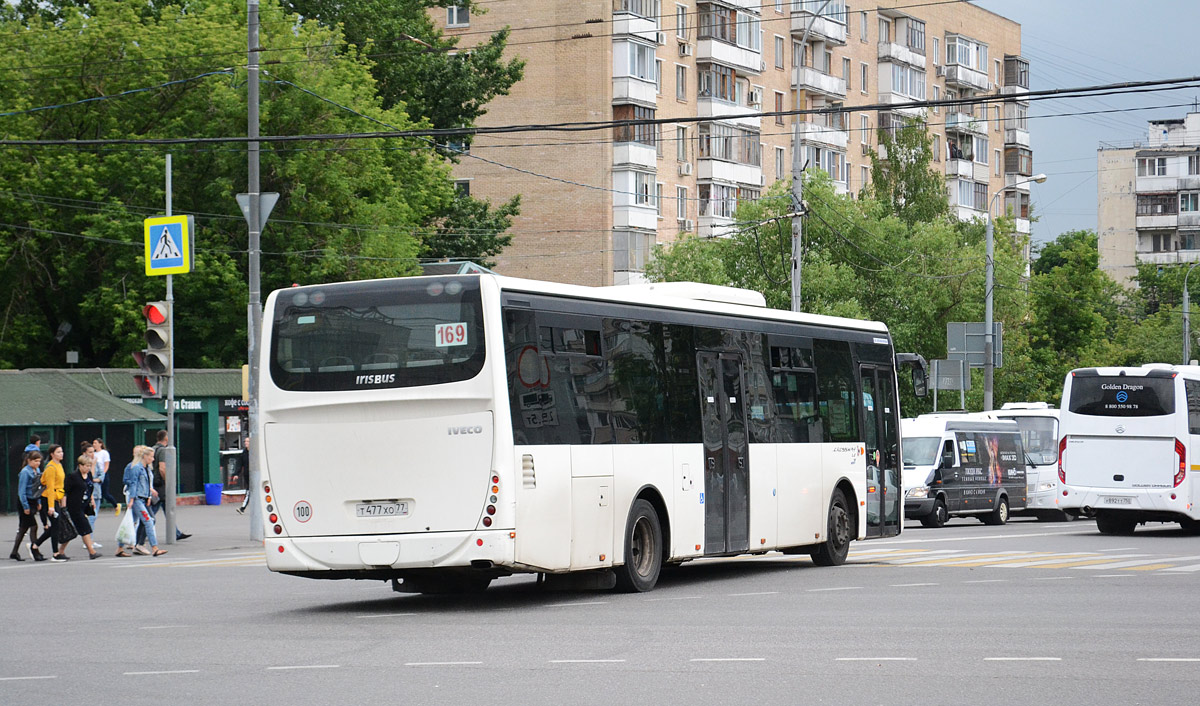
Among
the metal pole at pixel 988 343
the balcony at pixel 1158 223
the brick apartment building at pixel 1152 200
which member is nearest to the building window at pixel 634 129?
the metal pole at pixel 988 343

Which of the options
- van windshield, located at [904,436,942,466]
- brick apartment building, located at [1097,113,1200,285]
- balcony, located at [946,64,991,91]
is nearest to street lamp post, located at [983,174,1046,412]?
van windshield, located at [904,436,942,466]

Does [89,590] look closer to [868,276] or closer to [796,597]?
[796,597]

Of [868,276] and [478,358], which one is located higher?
[868,276]

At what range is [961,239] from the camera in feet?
217

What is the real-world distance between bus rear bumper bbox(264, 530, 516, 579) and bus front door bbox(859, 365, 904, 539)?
8662 mm

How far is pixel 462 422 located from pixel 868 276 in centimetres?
4552

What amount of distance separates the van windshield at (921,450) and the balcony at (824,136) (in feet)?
138

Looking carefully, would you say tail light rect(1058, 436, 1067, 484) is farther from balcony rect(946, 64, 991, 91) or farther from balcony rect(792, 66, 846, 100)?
balcony rect(946, 64, 991, 91)

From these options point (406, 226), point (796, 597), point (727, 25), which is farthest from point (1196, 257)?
point (796, 597)

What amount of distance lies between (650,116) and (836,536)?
46941 millimetres

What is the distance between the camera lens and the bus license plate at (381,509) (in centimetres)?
1515

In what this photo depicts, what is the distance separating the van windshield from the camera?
116ft

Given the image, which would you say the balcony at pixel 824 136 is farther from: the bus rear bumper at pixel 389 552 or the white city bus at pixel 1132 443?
the bus rear bumper at pixel 389 552

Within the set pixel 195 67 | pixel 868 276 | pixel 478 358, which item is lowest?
pixel 478 358
